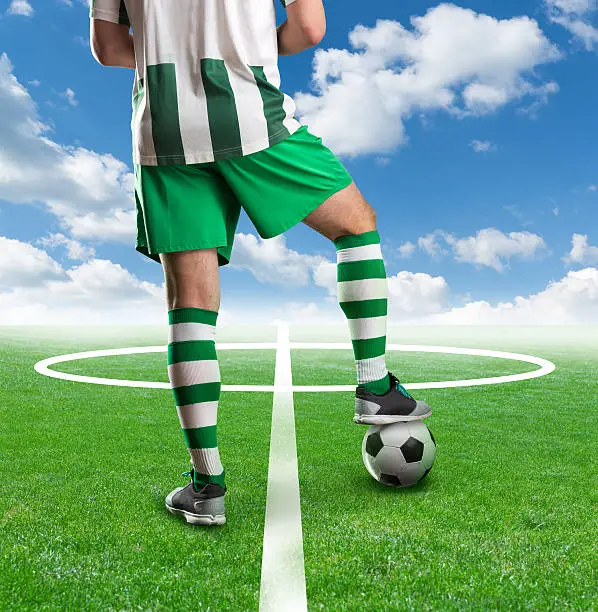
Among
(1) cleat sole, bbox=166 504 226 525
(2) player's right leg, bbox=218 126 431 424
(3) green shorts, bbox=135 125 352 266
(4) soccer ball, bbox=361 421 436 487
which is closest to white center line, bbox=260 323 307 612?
(1) cleat sole, bbox=166 504 226 525

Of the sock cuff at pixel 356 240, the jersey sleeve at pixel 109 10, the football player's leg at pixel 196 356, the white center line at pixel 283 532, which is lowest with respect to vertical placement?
the white center line at pixel 283 532

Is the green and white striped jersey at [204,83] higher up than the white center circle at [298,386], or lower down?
higher up

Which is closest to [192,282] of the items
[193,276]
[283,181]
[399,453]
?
[193,276]

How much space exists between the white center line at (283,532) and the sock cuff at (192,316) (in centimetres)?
86

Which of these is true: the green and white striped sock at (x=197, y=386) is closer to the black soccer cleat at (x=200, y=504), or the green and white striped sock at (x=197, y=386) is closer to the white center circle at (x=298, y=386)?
the black soccer cleat at (x=200, y=504)

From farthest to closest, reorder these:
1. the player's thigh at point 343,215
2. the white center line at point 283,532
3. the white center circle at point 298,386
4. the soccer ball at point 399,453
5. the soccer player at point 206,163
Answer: the white center circle at point 298,386, the soccer ball at point 399,453, the player's thigh at point 343,215, the soccer player at point 206,163, the white center line at point 283,532

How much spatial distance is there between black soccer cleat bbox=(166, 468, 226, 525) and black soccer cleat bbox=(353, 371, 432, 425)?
2.36 ft

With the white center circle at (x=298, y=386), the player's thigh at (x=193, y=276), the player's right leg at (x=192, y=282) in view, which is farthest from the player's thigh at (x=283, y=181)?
the white center circle at (x=298, y=386)

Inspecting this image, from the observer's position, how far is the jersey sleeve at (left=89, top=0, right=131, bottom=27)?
301 cm

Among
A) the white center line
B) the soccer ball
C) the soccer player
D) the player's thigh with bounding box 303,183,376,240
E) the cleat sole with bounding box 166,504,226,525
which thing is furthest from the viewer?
the soccer ball

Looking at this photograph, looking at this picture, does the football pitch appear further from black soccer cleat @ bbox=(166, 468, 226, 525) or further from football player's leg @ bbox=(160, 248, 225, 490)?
football player's leg @ bbox=(160, 248, 225, 490)

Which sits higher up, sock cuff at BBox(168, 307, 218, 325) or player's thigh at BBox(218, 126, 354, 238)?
player's thigh at BBox(218, 126, 354, 238)

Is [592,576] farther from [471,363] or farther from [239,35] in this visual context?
[471,363]

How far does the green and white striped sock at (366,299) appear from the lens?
9.92 feet
